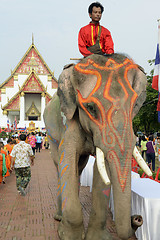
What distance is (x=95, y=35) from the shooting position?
423cm

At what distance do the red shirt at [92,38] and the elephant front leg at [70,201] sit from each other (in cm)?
154

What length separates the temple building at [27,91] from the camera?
42750 mm

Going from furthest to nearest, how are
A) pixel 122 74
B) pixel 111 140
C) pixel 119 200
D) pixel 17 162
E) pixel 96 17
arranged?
pixel 17 162, pixel 96 17, pixel 122 74, pixel 111 140, pixel 119 200

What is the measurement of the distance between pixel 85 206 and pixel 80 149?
2.82 metres

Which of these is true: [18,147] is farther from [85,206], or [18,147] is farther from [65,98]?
[65,98]

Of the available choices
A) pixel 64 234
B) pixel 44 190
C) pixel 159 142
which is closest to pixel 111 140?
pixel 64 234

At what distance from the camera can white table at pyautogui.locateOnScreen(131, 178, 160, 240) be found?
379 centimetres

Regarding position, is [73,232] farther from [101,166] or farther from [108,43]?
[108,43]

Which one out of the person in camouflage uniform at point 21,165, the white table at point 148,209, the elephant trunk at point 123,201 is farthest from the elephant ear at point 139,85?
the person in camouflage uniform at point 21,165

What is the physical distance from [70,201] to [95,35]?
231 cm

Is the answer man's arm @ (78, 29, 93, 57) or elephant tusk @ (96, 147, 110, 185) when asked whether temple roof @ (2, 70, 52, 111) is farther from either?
elephant tusk @ (96, 147, 110, 185)

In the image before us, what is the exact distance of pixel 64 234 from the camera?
3779mm

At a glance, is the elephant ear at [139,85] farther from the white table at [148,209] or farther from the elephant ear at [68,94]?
the white table at [148,209]

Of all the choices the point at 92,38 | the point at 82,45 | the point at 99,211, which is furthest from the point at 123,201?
the point at 92,38
